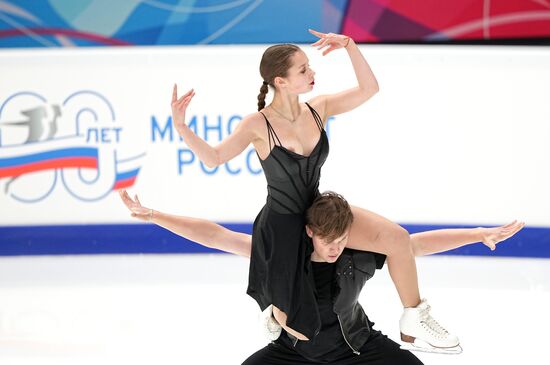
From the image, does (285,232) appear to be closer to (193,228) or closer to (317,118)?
(193,228)

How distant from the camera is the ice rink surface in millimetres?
5223

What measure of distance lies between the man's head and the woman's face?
53cm

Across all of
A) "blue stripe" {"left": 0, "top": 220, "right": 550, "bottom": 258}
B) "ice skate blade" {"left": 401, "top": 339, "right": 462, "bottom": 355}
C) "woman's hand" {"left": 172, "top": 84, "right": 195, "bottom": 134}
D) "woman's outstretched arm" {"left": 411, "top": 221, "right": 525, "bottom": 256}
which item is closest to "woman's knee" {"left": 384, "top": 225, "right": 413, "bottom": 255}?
"woman's outstretched arm" {"left": 411, "top": 221, "right": 525, "bottom": 256}

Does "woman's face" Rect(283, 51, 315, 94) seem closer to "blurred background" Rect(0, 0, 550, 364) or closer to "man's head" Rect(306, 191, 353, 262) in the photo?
"man's head" Rect(306, 191, 353, 262)

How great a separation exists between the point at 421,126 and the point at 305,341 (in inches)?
146

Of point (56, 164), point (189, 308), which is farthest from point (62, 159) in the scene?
point (189, 308)

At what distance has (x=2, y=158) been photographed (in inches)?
285

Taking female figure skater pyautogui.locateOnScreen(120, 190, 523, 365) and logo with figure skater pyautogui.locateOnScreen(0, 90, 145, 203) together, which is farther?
logo with figure skater pyautogui.locateOnScreen(0, 90, 145, 203)

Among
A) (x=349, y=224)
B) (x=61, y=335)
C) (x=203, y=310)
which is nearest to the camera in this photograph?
(x=349, y=224)

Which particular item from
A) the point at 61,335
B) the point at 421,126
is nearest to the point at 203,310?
the point at 61,335

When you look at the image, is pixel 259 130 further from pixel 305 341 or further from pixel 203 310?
pixel 203 310

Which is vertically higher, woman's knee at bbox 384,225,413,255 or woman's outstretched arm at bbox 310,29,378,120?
woman's outstretched arm at bbox 310,29,378,120

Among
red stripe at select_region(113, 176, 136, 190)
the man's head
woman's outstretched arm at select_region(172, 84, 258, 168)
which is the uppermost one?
woman's outstretched arm at select_region(172, 84, 258, 168)

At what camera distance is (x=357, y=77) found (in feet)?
13.3
